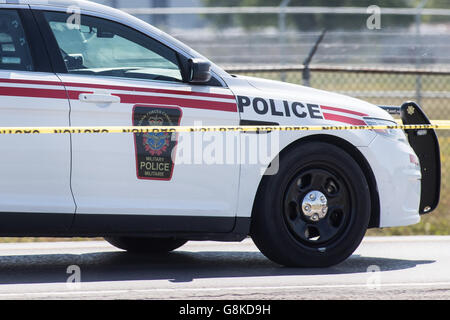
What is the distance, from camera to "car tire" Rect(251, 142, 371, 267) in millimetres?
6504

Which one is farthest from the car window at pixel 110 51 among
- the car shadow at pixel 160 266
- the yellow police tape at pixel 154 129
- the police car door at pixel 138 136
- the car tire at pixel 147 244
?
the car tire at pixel 147 244

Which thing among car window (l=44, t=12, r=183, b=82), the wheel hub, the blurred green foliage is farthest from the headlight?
the blurred green foliage

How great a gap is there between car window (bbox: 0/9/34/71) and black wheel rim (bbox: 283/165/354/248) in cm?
191

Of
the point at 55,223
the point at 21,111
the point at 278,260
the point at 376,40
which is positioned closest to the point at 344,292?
the point at 278,260

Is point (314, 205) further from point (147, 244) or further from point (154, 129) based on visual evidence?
point (147, 244)

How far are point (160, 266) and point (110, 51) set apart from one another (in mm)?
1572

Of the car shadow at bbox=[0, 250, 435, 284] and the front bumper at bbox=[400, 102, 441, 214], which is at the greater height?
the front bumper at bbox=[400, 102, 441, 214]

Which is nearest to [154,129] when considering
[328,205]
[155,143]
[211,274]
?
[155,143]

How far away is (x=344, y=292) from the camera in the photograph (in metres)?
5.85

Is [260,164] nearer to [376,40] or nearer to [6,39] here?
[6,39]

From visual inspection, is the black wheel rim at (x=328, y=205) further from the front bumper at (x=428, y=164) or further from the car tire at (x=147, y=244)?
the car tire at (x=147, y=244)

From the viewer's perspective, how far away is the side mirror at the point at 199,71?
20.8 ft

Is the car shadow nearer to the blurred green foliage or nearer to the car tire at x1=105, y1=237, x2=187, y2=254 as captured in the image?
the car tire at x1=105, y1=237, x2=187, y2=254

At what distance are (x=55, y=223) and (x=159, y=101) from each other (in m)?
1.00
